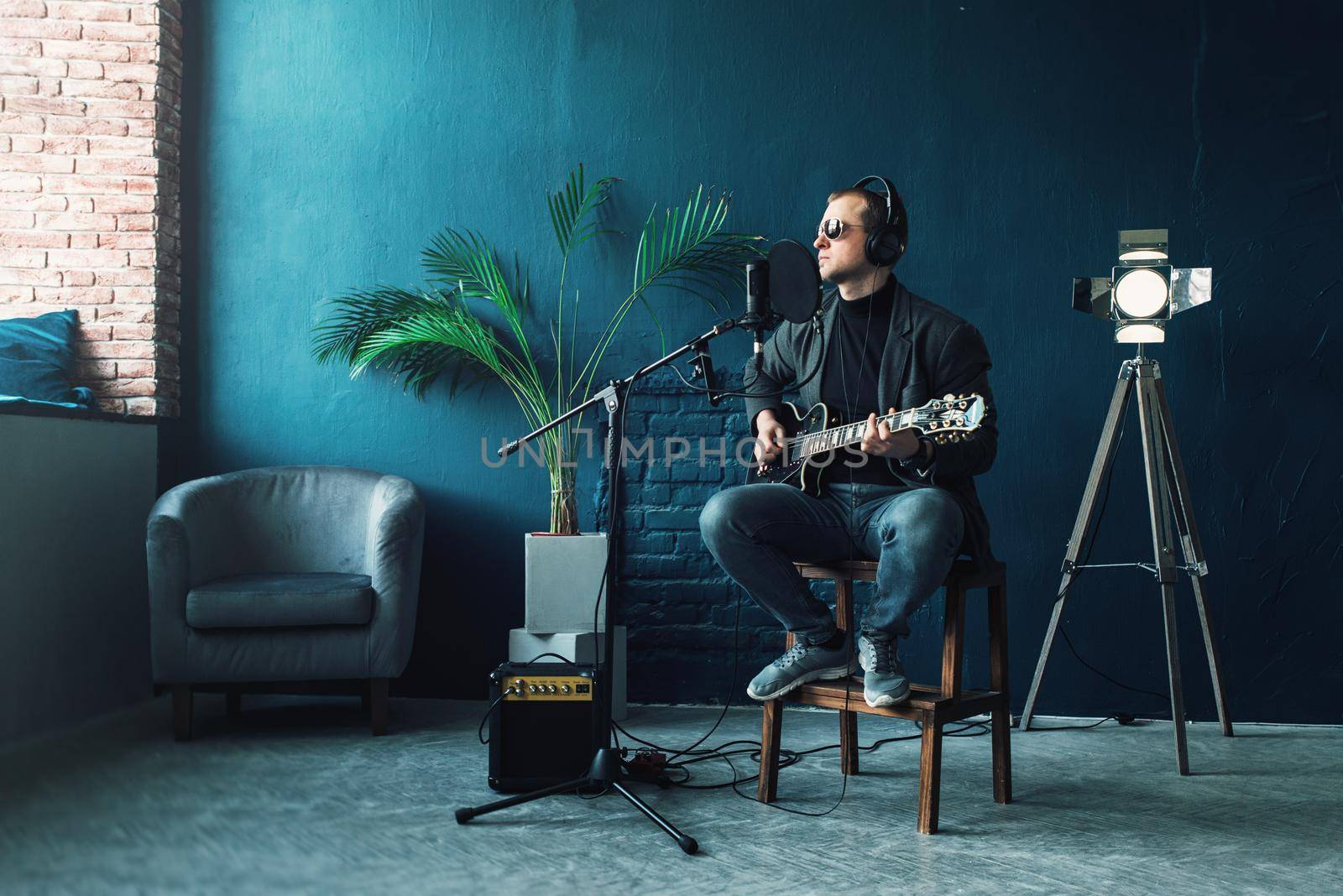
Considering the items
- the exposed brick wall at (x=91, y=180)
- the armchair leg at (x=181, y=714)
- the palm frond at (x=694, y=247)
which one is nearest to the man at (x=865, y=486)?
the palm frond at (x=694, y=247)

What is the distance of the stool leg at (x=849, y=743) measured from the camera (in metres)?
2.78

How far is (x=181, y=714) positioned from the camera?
317 cm

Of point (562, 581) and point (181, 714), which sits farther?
point (562, 581)

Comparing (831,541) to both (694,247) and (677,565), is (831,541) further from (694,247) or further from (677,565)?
(694,247)

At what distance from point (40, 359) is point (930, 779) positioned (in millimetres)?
3211

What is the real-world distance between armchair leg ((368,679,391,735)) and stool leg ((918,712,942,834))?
5.58 feet

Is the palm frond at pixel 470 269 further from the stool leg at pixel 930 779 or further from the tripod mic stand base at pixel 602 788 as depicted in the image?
the stool leg at pixel 930 779

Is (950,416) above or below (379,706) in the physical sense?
above

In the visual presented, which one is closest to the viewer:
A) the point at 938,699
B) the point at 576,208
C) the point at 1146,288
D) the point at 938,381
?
the point at 938,699

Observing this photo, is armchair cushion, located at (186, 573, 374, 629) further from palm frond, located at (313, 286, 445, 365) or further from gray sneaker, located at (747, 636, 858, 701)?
gray sneaker, located at (747, 636, 858, 701)

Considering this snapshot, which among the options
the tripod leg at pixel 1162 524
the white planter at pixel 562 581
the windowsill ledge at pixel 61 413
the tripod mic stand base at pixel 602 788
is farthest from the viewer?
the white planter at pixel 562 581

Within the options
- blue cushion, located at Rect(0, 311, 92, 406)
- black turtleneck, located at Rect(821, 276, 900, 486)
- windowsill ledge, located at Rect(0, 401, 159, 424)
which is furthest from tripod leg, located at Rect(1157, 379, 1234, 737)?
blue cushion, located at Rect(0, 311, 92, 406)

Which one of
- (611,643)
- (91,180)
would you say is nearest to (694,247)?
(611,643)

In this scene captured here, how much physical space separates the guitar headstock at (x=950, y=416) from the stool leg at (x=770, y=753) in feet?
2.46
